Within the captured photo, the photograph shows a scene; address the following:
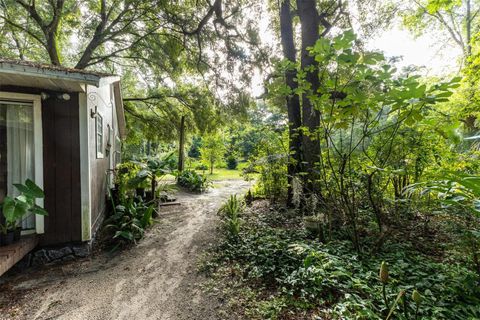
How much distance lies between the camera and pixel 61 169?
3.72 meters

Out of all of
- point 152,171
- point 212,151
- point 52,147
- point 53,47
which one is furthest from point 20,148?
point 212,151

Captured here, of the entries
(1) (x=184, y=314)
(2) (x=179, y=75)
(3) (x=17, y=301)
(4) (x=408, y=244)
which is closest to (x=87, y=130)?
(3) (x=17, y=301)

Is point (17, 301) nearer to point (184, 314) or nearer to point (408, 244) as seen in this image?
point (184, 314)

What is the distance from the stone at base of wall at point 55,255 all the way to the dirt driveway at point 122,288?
6.0 inches

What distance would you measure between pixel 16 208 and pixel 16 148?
1.08 m

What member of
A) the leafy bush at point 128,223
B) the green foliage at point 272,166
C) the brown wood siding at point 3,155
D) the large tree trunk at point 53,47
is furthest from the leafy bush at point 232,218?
the large tree trunk at point 53,47

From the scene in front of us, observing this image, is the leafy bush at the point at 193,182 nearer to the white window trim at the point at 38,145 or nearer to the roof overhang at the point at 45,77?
the white window trim at the point at 38,145

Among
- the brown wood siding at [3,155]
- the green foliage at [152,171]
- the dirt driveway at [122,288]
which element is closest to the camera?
the dirt driveway at [122,288]

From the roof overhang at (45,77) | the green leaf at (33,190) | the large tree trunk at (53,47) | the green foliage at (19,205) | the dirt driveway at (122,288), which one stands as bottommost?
the dirt driveway at (122,288)

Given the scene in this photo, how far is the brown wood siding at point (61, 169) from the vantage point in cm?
364

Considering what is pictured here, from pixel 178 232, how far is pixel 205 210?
1.79 metres

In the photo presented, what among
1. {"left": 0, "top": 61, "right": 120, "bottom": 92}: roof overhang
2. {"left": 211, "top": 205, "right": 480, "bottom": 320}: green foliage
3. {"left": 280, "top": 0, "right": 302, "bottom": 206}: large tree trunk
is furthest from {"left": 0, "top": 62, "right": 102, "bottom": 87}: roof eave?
{"left": 280, "top": 0, "right": 302, "bottom": 206}: large tree trunk

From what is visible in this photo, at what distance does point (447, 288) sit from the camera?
7.50ft

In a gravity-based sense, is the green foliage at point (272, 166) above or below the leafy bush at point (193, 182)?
above
